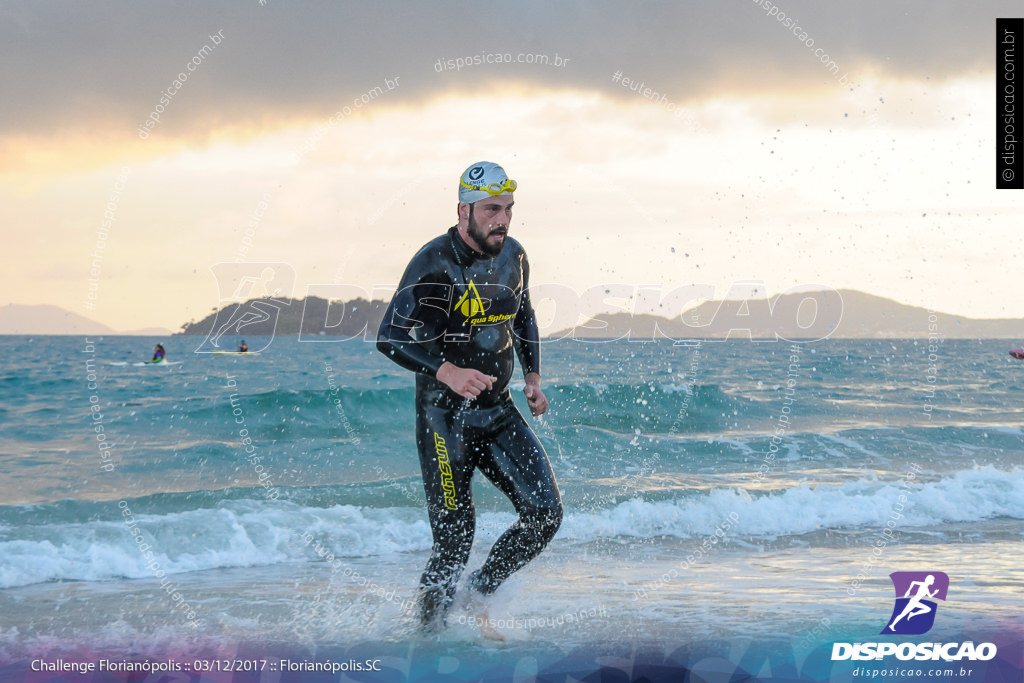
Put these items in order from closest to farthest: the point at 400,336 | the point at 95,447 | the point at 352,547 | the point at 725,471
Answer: the point at 400,336 → the point at 352,547 → the point at 725,471 → the point at 95,447

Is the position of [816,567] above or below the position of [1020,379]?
below

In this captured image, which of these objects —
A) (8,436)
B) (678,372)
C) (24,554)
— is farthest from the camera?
(678,372)

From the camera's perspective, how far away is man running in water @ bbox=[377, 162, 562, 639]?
5125 millimetres

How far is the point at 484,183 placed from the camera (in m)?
5.08

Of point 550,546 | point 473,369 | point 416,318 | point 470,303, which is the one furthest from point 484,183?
point 550,546

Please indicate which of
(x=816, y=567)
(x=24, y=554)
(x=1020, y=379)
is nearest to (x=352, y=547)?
(x=24, y=554)

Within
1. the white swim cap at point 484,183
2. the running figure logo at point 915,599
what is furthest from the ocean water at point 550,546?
the white swim cap at point 484,183

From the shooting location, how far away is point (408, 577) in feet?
26.8

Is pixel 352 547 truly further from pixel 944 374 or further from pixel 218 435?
pixel 944 374

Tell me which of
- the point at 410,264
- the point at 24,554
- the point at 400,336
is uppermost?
the point at 410,264

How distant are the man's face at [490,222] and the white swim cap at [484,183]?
0.12ft

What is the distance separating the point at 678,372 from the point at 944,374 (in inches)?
682

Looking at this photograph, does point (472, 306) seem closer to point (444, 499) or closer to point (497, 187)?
point (497, 187)

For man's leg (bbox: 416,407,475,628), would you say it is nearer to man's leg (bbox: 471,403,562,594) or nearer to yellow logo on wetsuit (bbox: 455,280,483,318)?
man's leg (bbox: 471,403,562,594)
